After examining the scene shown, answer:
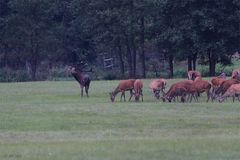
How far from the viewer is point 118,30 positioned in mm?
70125

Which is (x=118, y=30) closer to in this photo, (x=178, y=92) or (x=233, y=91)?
(x=178, y=92)

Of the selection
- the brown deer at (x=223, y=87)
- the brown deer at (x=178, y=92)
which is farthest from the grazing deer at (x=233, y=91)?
the brown deer at (x=178, y=92)

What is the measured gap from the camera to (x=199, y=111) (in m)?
29.0

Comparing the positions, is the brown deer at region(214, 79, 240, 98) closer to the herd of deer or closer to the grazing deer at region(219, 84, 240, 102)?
the herd of deer

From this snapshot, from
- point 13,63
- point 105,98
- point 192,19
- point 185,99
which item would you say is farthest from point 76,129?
point 13,63

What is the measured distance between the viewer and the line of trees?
6197cm

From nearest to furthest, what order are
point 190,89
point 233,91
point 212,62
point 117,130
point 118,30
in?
point 117,130 < point 233,91 < point 190,89 < point 212,62 < point 118,30

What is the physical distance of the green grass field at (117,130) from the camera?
52.6 ft

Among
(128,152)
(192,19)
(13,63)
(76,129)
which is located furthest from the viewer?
(13,63)

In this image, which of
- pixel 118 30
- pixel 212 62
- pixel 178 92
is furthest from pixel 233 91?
pixel 118 30

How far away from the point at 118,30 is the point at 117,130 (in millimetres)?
47599

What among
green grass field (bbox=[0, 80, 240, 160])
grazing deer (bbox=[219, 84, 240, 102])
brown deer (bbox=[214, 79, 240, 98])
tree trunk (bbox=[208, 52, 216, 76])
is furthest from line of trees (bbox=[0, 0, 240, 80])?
grazing deer (bbox=[219, 84, 240, 102])

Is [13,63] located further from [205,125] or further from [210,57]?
[205,125]

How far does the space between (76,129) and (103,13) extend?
46.2 metres
